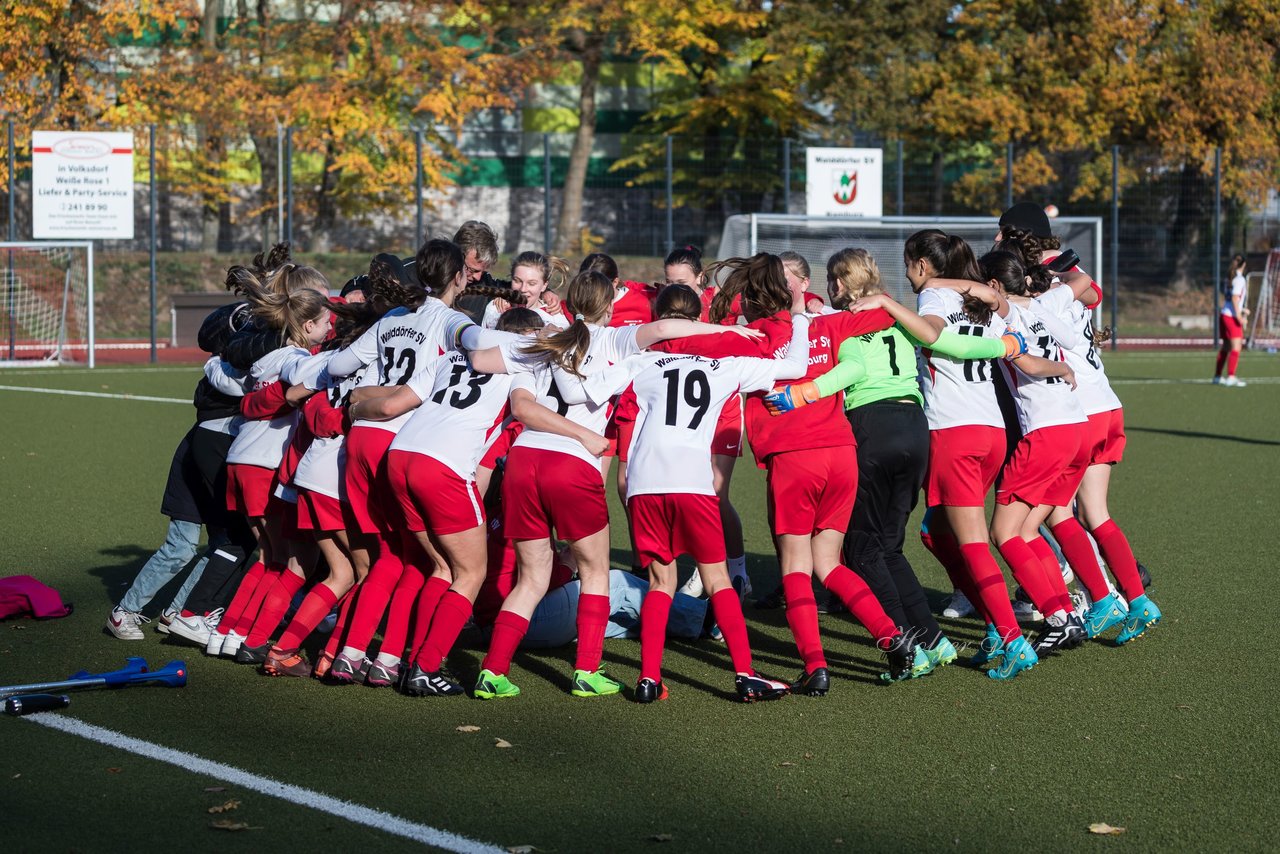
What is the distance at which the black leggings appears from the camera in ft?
20.4

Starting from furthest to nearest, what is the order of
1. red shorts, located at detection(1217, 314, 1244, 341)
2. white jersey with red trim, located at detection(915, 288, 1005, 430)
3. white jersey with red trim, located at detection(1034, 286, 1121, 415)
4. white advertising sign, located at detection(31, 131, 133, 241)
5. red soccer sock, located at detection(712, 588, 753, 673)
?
1. white advertising sign, located at detection(31, 131, 133, 241)
2. red shorts, located at detection(1217, 314, 1244, 341)
3. white jersey with red trim, located at detection(1034, 286, 1121, 415)
4. white jersey with red trim, located at detection(915, 288, 1005, 430)
5. red soccer sock, located at detection(712, 588, 753, 673)

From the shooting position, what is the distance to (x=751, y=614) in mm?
7633

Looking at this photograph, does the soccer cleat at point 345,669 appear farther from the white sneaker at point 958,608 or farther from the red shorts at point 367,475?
the white sneaker at point 958,608

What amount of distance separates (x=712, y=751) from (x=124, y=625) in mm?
3152

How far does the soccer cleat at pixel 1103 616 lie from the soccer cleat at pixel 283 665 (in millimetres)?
3576

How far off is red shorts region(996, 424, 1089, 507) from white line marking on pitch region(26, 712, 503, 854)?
3.29 m

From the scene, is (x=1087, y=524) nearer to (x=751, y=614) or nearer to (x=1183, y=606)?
(x=1183, y=606)

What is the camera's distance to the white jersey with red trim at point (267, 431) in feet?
21.1

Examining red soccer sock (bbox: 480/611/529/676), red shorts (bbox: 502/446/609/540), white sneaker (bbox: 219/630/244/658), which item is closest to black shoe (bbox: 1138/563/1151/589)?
red shorts (bbox: 502/446/609/540)

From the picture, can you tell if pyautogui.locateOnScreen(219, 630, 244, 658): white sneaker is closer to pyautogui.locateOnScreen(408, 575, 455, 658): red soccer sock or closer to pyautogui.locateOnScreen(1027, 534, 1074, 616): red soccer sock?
pyautogui.locateOnScreen(408, 575, 455, 658): red soccer sock

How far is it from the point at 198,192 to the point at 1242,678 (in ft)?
98.6

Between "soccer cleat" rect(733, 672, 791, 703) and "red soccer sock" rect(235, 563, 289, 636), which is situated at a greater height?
"red soccer sock" rect(235, 563, 289, 636)

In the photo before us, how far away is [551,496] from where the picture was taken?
5.68m

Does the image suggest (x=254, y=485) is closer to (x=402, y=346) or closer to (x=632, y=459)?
(x=402, y=346)
